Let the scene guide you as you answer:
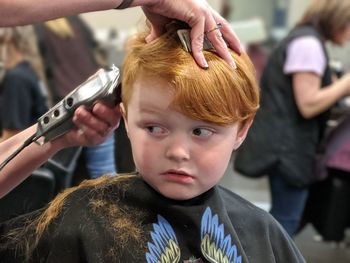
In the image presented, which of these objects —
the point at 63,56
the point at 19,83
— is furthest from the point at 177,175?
the point at 63,56

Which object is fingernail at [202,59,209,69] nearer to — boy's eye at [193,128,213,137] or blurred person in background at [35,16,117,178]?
boy's eye at [193,128,213,137]

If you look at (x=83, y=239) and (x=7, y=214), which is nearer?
(x=83, y=239)

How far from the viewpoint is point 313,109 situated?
2.18 metres

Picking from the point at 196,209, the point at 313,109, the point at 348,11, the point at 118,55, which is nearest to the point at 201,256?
the point at 196,209

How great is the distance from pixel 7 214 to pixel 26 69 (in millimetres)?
1317

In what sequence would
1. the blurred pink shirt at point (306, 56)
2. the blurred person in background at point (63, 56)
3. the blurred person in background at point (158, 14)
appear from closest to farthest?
the blurred person in background at point (158, 14), the blurred pink shirt at point (306, 56), the blurred person in background at point (63, 56)

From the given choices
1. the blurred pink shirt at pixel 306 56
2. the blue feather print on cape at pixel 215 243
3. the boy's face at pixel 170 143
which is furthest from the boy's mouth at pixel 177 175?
the blurred pink shirt at pixel 306 56

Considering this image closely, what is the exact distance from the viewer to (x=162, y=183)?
1.00 metres

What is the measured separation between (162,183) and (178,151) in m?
0.07

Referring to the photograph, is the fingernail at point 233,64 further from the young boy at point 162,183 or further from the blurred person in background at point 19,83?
the blurred person in background at point 19,83

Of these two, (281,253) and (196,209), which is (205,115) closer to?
(196,209)

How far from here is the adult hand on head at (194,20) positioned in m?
0.95

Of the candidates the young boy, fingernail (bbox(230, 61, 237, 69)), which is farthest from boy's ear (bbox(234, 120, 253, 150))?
fingernail (bbox(230, 61, 237, 69))

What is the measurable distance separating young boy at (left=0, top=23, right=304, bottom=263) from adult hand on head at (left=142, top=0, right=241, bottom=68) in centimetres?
2
